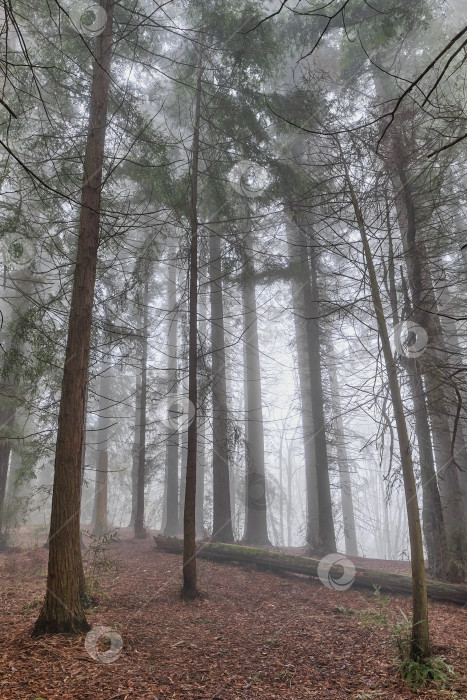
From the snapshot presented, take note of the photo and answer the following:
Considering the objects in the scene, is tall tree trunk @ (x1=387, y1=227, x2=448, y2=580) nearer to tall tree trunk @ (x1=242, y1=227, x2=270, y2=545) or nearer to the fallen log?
the fallen log

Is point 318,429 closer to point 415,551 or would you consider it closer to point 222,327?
point 222,327

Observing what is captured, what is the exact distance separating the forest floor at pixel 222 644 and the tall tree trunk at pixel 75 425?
33 centimetres

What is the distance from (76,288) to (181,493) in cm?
1803

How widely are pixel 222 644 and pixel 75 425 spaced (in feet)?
10.9

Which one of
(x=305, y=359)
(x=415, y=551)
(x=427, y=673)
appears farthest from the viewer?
(x=305, y=359)

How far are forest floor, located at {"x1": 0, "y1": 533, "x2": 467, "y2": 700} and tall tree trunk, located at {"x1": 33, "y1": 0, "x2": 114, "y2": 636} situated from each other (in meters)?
0.33

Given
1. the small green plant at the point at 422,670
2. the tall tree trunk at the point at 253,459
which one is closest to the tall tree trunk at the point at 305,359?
the tall tree trunk at the point at 253,459

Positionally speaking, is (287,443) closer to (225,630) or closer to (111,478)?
(111,478)

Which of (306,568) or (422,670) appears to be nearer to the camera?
(422,670)

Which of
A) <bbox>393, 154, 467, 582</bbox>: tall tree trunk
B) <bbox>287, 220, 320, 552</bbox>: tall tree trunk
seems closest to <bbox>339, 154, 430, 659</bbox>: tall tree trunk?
<bbox>393, 154, 467, 582</bbox>: tall tree trunk

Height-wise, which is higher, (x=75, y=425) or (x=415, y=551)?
(x=75, y=425)

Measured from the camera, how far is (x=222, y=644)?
18.1 feet

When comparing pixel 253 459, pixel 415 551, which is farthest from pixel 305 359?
pixel 415 551

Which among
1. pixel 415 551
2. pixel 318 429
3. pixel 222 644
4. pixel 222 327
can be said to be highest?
pixel 222 327
